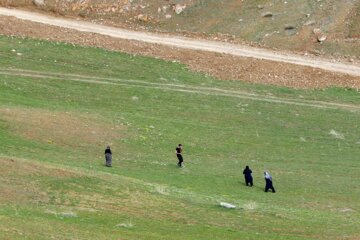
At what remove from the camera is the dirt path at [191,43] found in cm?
6950

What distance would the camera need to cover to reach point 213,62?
2680 inches

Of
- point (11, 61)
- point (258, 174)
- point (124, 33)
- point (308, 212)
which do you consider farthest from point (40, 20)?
point (308, 212)

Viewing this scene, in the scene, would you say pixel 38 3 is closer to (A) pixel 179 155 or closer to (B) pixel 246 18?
(B) pixel 246 18

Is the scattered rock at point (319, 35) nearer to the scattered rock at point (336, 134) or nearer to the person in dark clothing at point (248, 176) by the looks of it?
the scattered rock at point (336, 134)

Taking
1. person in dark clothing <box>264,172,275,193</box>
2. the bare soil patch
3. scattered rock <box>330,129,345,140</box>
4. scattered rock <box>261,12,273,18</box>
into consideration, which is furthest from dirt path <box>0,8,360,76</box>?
person in dark clothing <box>264,172,275,193</box>

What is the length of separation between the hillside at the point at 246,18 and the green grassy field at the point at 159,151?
8.05m

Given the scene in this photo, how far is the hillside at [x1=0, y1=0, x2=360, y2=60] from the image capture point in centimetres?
7294

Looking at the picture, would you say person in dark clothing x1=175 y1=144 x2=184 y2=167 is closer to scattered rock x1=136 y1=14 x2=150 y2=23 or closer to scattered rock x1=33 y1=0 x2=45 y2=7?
scattered rock x1=136 y1=14 x2=150 y2=23

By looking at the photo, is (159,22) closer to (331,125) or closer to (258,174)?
(331,125)

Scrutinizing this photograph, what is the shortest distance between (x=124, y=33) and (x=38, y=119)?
894 inches

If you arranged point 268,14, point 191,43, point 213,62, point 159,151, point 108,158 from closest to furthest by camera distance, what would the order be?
point 108,158
point 159,151
point 213,62
point 191,43
point 268,14

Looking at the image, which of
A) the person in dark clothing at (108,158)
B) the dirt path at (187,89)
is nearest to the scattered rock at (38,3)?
the dirt path at (187,89)

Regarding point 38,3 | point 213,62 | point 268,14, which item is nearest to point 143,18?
point 38,3

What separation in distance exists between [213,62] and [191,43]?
4.47 m
